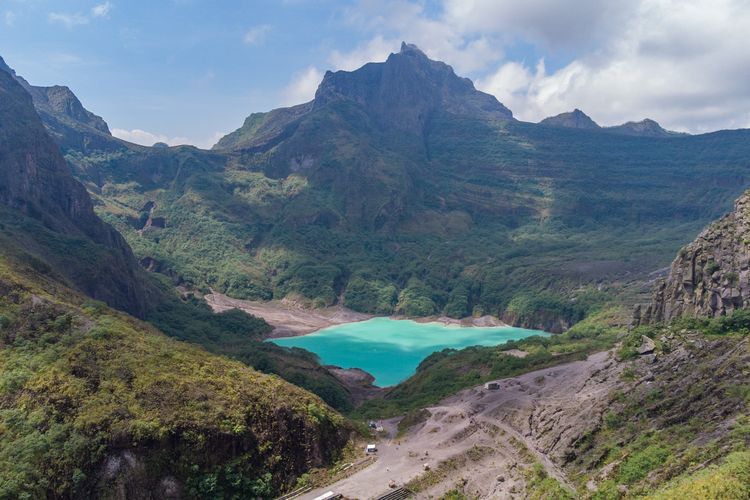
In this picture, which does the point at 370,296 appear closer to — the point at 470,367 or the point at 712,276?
the point at 470,367

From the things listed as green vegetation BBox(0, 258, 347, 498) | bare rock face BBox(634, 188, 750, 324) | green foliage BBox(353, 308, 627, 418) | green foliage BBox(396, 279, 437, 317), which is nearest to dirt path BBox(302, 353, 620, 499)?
green vegetation BBox(0, 258, 347, 498)

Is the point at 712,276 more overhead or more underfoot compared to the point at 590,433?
more overhead

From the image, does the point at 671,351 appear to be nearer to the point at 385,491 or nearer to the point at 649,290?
the point at 385,491

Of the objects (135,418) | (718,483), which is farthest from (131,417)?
(718,483)

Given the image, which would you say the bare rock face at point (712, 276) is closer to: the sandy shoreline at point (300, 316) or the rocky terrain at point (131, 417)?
the rocky terrain at point (131, 417)

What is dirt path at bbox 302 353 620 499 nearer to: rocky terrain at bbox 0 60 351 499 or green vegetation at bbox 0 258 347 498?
rocky terrain at bbox 0 60 351 499

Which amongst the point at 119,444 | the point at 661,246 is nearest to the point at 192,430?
the point at 119,444

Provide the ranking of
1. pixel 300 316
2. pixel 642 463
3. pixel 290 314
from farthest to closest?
pixel 290 314
pixel 300 316
pixel 642 463
